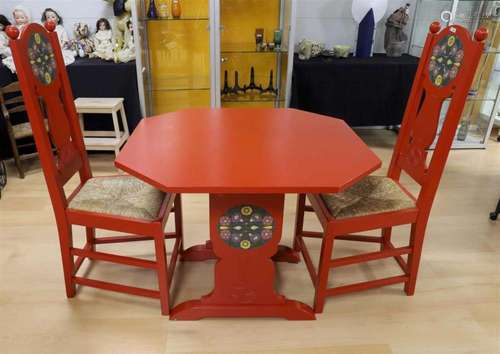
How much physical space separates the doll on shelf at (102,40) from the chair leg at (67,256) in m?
1.97

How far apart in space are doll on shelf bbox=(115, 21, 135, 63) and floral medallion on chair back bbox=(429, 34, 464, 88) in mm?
2287

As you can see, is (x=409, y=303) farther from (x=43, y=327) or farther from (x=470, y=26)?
(x=470, y=26)

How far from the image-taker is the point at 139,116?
3211 mm

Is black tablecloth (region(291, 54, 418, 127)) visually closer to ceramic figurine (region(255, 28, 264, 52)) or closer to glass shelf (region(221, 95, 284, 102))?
glass shelf (region(221, 95, 284, 102))

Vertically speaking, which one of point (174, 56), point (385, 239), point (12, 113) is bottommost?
point (385, 239)

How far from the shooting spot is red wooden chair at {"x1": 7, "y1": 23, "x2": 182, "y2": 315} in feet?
4.90

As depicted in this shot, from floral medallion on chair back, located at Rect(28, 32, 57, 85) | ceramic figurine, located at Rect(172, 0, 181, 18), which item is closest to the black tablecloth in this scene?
ceramic figurine, located at Rect(172, 0, 181, 18)

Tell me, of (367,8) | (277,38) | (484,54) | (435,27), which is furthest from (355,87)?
(435,27)

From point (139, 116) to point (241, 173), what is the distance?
212cm

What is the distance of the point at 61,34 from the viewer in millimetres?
3254

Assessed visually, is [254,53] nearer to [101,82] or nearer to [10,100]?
[101,82]

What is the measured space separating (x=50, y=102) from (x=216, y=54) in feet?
5.61

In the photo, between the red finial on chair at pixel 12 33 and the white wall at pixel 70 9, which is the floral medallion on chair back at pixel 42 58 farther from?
the white wall at pixel 70 9

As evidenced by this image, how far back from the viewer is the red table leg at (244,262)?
151 centimetres
